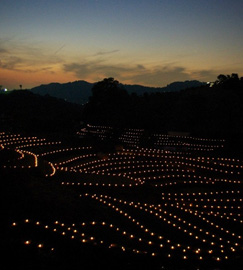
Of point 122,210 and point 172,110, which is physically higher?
point 172,110

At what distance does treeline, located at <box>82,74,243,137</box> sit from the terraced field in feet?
23.3

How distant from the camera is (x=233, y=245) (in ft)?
20.6

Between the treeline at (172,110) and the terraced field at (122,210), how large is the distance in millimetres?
7105

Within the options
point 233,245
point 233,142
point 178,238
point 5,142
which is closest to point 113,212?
point 178,238

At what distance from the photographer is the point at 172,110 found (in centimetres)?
2408

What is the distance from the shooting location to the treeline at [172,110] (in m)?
21.0

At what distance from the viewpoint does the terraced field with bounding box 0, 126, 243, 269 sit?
4301mm

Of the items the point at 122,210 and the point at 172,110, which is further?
the point at 172,110

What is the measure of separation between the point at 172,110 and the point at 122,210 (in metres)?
17.4

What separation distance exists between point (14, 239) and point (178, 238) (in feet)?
11.3

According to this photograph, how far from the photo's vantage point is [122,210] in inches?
296

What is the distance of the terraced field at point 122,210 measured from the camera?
169 inches

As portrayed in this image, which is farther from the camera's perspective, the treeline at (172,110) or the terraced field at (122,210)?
the treeline at (172,110)

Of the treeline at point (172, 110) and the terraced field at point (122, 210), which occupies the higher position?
the treeline at point (172, 110)
